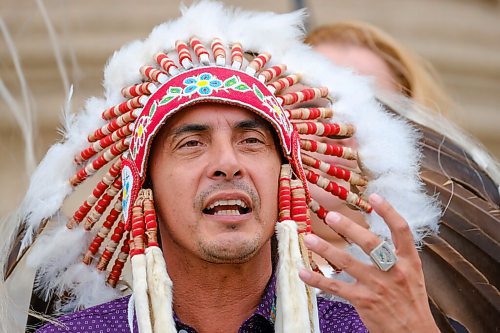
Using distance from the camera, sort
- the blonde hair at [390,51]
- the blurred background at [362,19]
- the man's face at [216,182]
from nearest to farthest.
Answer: the man's face at [216,182] → the blonde hair at [390,51] → the blurred background at [362,19]

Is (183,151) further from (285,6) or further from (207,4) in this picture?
(285,6)

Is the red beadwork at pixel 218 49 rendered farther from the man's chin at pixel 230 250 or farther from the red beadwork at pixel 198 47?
the man's chin at pixel 230 250

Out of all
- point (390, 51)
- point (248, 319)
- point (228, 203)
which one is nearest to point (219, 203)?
point (228, 203)

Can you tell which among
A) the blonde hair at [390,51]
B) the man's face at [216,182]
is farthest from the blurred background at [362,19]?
the man's face at [216,182]

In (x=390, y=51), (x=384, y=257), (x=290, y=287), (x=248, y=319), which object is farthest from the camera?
(x=390, y=51)

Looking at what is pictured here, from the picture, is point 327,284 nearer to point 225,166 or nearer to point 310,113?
point 225,166

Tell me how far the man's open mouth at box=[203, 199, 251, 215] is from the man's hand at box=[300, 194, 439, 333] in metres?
0.36

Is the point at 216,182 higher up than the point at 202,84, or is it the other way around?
the point at 202,84

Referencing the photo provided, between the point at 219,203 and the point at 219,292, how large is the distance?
0.29 m

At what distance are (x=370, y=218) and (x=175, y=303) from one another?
68 cm

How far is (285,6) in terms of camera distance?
865cm

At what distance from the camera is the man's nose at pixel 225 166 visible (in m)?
3.30

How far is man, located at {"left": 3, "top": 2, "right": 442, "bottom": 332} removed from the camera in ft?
10.4

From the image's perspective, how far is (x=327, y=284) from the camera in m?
2.97
